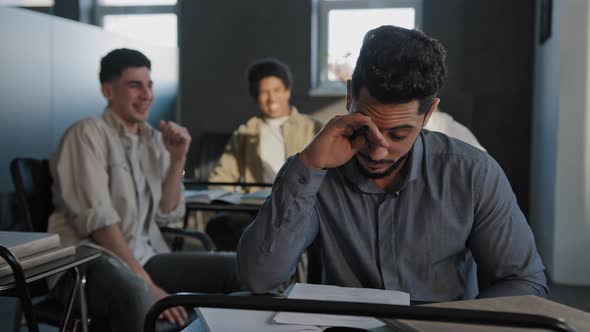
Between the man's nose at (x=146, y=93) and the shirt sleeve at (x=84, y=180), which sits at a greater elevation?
the man's nose at (x=146, y=93)

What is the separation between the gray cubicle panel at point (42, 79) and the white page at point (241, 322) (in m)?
3.13

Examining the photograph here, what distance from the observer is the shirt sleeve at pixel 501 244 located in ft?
4.25

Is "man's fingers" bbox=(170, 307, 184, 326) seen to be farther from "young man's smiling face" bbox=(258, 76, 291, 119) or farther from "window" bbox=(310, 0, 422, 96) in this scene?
"window" bbox=(310, 0, 422, 96)

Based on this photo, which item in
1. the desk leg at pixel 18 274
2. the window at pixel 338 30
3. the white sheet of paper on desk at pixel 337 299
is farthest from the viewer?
the window at pixel 338 30

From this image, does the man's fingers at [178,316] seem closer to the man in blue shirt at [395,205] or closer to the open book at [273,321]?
the man in blue shirt at [395,205]

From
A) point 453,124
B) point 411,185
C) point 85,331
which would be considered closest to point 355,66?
point 411,185

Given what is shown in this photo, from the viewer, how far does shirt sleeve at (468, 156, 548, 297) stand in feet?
4.25

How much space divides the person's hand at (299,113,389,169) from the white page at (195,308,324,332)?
1.34ft

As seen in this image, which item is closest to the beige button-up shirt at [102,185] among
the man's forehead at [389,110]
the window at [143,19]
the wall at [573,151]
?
the man's forehead at [389,110]

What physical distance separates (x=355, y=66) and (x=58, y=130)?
11.4 ft

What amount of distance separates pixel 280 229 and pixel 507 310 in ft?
1.65

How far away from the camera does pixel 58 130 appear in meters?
4.41

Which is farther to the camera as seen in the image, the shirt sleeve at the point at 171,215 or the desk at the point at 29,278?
the shirt sleeve at the point at 171,215

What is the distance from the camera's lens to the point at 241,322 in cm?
95
